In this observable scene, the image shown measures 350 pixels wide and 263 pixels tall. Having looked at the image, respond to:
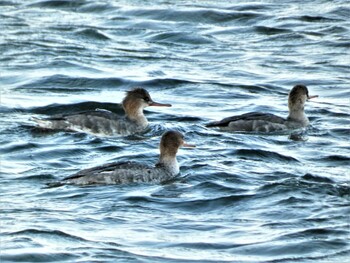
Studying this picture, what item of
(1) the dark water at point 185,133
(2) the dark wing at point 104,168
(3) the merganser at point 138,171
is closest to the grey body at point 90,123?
(1) the dark water at point 185,133

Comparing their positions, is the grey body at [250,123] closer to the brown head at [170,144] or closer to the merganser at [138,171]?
the merganser at [138,171]

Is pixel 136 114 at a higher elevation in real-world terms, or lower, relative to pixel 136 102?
lower

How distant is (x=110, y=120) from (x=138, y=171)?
336cm

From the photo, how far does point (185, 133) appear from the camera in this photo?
63.5 ft

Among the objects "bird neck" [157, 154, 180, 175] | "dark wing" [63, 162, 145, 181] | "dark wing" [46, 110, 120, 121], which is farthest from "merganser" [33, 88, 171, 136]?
"dark wing" [63, 162, 145, 181]

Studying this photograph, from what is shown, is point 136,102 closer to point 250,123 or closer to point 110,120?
point 110,120

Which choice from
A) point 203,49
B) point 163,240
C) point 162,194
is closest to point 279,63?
point 203,49

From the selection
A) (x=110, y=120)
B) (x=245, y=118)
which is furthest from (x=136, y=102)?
Result: (x=245, y=118)

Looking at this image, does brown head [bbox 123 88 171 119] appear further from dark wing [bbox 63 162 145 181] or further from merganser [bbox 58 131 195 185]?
dark wing [bbox 63 162 145 181]

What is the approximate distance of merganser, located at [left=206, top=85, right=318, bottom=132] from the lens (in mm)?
19219

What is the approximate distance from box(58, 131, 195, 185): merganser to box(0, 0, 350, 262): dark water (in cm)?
17

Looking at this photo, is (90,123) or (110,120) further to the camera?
(110,120)

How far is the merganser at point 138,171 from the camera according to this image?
15.8 metres

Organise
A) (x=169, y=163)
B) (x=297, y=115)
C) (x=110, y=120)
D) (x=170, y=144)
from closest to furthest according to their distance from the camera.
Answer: (x=169, y=163), (x=170, y=144), (x=110, y=120), (x=297, y=115)
